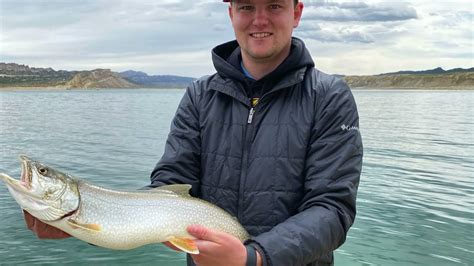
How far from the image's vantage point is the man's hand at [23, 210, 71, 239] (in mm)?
3273

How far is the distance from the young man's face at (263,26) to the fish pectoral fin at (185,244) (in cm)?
141

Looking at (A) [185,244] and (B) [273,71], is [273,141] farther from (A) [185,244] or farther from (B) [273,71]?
(A) [185,244]

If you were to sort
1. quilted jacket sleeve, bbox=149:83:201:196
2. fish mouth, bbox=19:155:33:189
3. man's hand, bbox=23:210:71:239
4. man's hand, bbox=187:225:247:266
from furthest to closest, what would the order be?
quilted jacket sleeve, bbox=149:83:201:196 < man's hand, bbox=23:210:71:239 < fish mouth, bbox=19:155:33:189 < man's hand, bbox=187:225:247:266

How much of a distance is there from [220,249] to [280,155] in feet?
2.82

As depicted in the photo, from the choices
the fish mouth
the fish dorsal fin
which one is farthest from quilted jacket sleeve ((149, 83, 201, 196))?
the fish mouth

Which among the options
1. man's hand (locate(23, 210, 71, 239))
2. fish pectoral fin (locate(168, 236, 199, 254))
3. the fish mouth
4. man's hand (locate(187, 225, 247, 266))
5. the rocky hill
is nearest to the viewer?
man's hand (locate(187, 225, 247, 266))

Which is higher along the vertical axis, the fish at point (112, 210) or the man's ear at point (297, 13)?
the man's ear at point (297, 13)

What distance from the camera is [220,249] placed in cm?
285

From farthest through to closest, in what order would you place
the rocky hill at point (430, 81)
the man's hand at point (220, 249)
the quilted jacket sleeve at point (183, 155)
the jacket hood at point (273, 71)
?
the rocky hill at point (430, 81) → the quilted jacket sleeve at point (183, 155) → the jacket hood at point (273, 71) → the man's hand at point (220, 249)

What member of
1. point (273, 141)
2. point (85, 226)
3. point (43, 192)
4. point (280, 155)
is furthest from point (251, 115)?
point (43, 192)

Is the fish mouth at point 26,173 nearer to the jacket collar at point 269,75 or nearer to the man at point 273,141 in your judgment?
the man at point 273,141

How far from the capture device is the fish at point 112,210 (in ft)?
10.1

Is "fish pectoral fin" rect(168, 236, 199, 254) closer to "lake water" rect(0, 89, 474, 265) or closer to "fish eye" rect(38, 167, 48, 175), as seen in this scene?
"fish eye" rect(38, 167, 48, 175)

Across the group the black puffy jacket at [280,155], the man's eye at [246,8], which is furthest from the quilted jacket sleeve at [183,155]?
the man's eye at [246,8]
